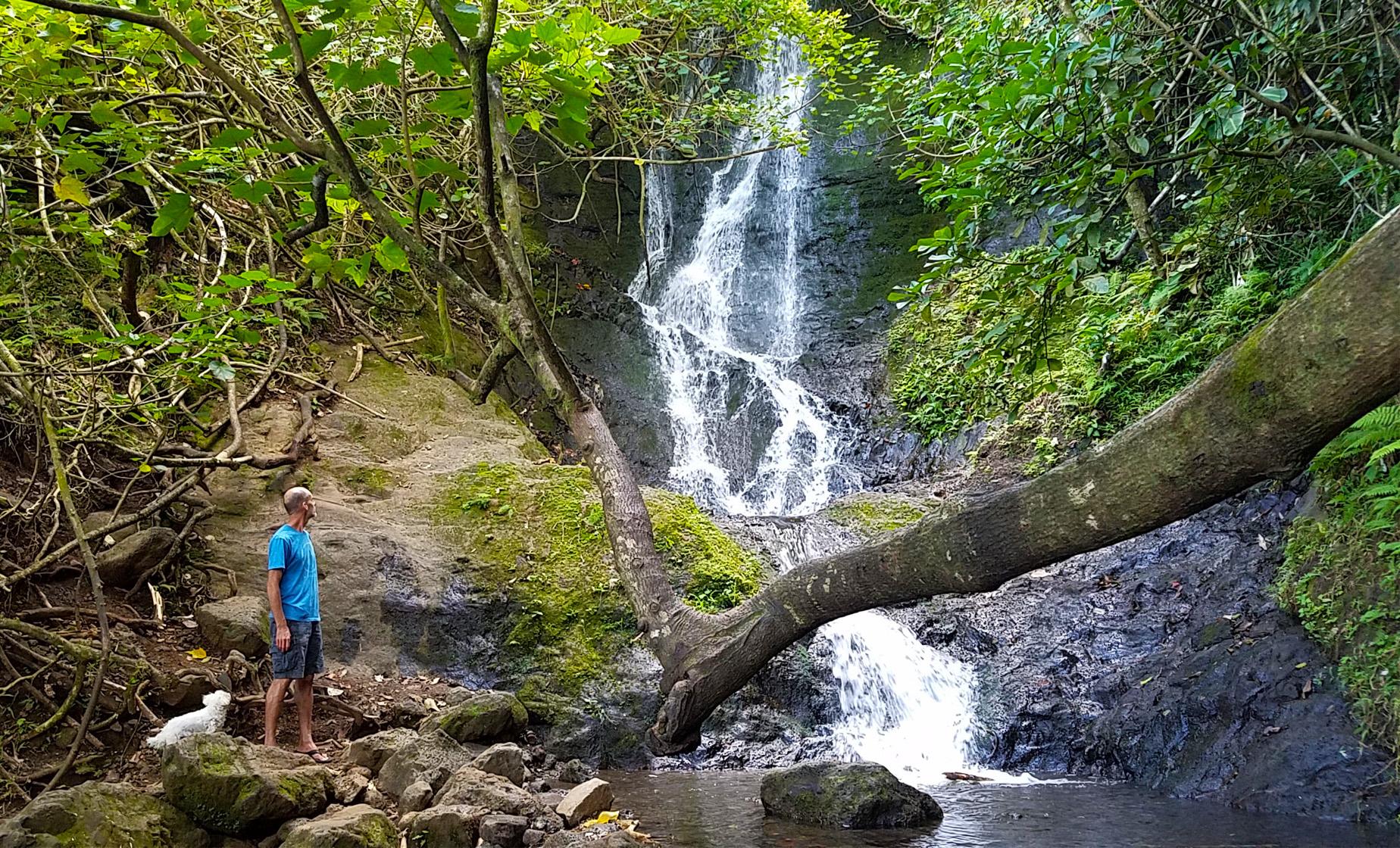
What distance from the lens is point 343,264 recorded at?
9.73 ft

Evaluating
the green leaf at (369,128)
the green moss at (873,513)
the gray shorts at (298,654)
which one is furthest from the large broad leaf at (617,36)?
the green moss at (873,513)

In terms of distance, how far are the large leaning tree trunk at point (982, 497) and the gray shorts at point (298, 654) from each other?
2481 mm

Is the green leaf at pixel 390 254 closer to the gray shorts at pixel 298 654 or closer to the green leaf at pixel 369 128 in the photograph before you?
the green leaf at pixel 369 128

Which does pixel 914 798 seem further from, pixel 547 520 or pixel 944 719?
pixel 547 520

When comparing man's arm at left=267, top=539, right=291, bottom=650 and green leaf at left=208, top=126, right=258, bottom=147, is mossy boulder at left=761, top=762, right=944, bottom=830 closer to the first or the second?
man's arm at left=267, top=539, right=291, bottom=650

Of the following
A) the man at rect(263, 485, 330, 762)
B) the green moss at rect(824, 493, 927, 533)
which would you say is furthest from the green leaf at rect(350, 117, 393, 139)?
the green moss at rect(824, 493, 927, 533)

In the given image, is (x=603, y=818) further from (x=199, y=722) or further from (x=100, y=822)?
(x=199, y=722)

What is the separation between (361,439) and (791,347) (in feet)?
25.3

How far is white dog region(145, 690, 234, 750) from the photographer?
167 inches

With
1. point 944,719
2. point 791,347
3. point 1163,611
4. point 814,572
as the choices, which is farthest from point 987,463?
point 814,572

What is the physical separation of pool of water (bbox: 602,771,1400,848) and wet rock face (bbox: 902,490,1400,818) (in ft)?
0.97

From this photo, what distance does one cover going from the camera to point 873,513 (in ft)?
29.4

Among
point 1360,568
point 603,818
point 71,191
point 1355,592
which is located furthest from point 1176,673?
point 71,191

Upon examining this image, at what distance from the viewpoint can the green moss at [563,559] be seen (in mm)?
6574
